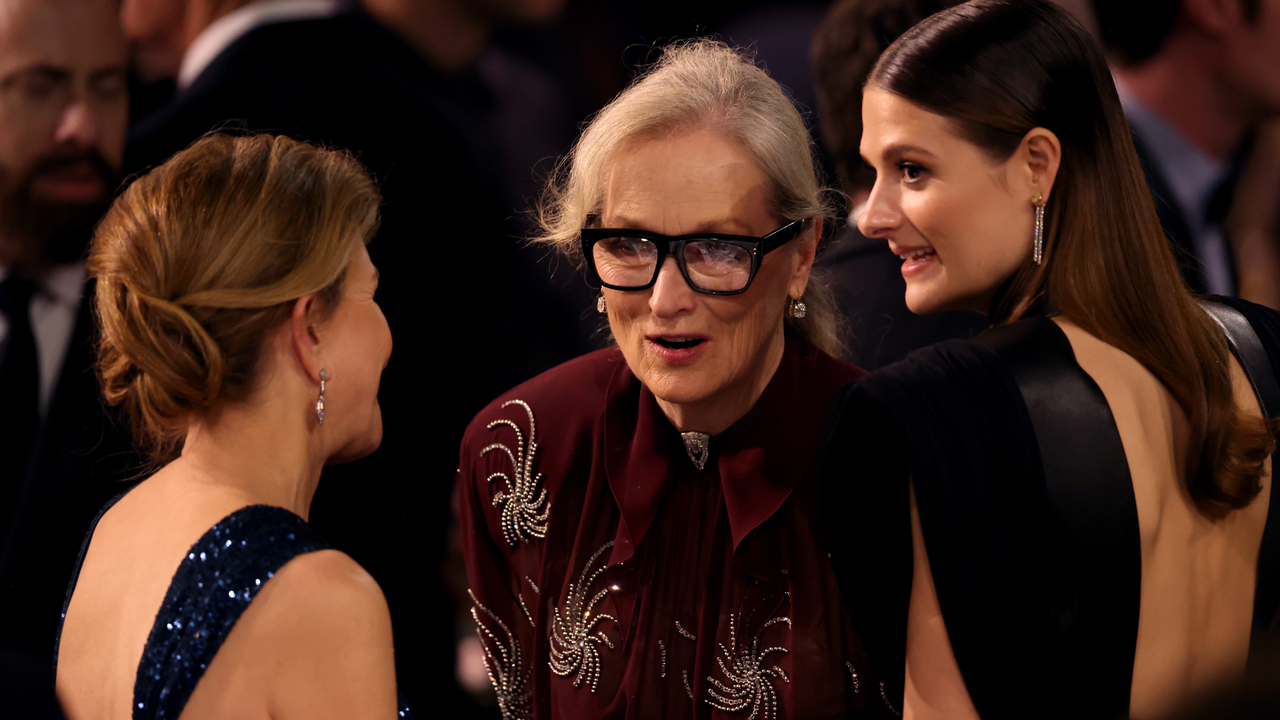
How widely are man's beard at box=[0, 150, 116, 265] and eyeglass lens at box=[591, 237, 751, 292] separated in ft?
4.36

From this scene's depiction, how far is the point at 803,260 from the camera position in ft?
6.44

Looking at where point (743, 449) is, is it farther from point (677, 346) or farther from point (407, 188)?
point (407, 188)

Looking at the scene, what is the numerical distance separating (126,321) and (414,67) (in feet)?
4.48

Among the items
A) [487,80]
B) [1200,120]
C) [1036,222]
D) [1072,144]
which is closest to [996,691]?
[1036,222]

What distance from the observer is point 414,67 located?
2.68 meters

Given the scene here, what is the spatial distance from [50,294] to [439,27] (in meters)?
1.06

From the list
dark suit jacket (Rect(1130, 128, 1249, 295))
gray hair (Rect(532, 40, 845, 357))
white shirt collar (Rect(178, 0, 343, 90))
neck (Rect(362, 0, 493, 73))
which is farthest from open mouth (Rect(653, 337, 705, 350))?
dark suit jacket (Rect(1130, 128, 1249, 295))

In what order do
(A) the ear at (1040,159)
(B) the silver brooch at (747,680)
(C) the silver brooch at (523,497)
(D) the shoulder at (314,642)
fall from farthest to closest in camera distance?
(C) the silver brooch at (523,497) < (B) the silver brooch at (747,680) < (A) the ear at (1040,159) < (D) the shoulder at (314,642)

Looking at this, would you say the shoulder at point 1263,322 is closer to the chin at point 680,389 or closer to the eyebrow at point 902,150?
the eyebrow at point 902,150

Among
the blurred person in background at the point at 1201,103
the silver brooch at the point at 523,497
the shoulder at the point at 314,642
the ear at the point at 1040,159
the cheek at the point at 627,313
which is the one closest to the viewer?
the shoulder at the point at 314,642

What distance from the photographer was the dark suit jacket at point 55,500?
2541 mm

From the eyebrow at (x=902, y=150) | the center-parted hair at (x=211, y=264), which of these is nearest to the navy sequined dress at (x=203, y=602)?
the center-parted hair at (x=211, y=264)

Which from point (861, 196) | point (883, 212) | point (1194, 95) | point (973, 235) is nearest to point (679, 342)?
point (883, 212)

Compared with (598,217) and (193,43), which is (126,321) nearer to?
(598,217)
